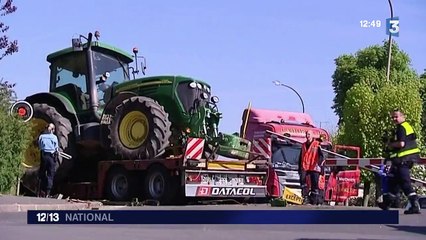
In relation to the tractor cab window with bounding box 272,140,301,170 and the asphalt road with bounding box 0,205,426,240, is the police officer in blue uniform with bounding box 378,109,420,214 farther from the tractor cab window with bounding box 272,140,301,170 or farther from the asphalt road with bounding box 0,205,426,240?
the tractor cab window with bounding box 272,140,301,170

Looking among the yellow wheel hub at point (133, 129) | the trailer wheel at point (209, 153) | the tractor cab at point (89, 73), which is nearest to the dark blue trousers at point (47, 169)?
the yellow wheel hub at point (133, 129)

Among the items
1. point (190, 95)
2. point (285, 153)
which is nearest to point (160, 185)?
point (190, 95)

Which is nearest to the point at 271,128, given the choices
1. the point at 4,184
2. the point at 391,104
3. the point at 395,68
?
the point at 4,184

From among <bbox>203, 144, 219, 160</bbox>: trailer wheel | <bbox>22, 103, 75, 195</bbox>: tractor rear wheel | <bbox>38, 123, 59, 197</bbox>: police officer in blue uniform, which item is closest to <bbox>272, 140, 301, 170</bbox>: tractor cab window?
<bbox>203, 144, 219, 160</bbox>: trailer wheel

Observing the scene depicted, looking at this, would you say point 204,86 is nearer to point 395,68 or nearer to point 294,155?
point 294,155

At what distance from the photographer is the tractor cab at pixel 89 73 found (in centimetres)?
1673

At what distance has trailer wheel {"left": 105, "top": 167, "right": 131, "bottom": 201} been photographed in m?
15.5

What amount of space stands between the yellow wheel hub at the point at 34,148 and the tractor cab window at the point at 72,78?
2.96 ft

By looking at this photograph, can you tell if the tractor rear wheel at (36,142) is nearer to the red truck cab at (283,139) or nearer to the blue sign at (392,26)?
the red truck cab at (283,139)

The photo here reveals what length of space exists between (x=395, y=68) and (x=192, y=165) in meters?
39.2

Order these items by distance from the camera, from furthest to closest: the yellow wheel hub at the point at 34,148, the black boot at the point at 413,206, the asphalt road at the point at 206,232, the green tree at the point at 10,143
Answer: the yellow wheel hub at the point at 34,148, the green tree at the point at 10,143, the black boot at the point at 413,206, the asphalt road at the point at 206,232

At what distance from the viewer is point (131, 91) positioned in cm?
1623

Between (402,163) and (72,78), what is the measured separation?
29.4 ft

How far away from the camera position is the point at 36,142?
55.5ft
